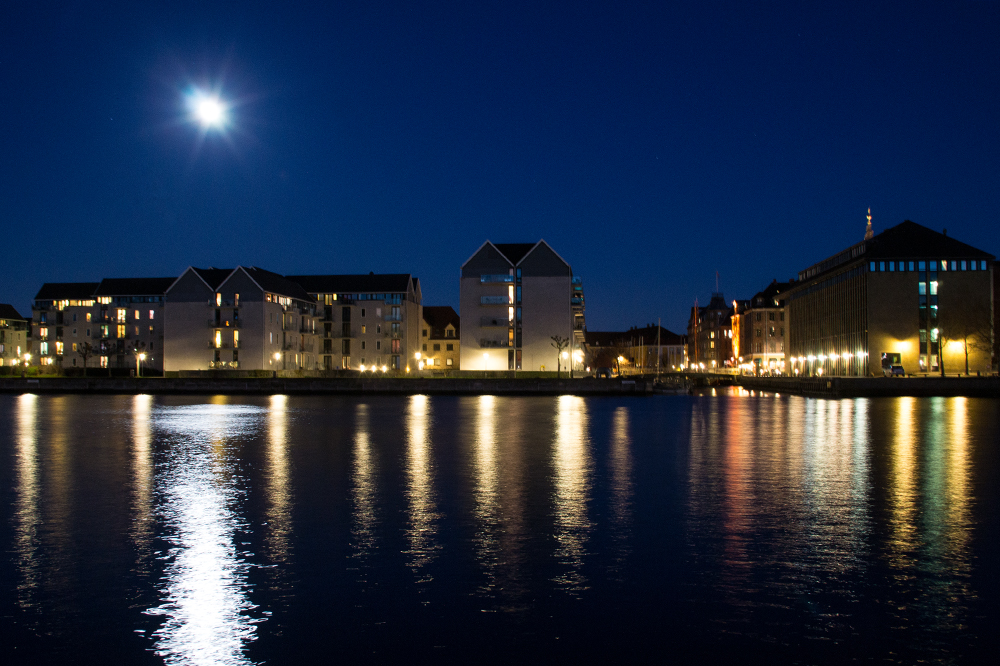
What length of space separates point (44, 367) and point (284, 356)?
99.2ft

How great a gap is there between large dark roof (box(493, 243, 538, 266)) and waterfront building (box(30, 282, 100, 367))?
192 ft

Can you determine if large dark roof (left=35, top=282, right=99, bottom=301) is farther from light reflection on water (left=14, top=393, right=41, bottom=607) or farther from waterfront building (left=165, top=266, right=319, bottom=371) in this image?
light reflection on water (left=14, top=393, right=41, bottom=607)

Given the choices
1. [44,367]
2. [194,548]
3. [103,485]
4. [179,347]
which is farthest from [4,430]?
[44,367]

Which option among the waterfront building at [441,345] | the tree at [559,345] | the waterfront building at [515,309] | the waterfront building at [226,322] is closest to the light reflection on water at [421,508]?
the tree at [559,345]

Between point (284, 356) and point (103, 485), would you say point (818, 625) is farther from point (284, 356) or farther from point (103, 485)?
point (284, 356)

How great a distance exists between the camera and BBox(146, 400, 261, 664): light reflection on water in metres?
9.27

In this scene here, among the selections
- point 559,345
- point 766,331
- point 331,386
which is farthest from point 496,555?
point 766,331

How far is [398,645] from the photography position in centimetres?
916

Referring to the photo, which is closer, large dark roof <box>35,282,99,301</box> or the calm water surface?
the calm water surface

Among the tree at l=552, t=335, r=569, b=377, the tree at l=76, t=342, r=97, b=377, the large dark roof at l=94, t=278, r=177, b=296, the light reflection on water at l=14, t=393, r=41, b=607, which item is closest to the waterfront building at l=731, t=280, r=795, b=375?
the tree at l=552, t=335, r=569, b=377

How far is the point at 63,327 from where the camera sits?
113438mm

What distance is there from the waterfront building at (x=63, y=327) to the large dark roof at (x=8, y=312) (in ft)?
131

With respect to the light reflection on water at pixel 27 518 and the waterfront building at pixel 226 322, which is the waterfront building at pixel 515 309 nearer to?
the waterfront building at pixel 226 322

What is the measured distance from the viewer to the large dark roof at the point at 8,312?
15007cm
